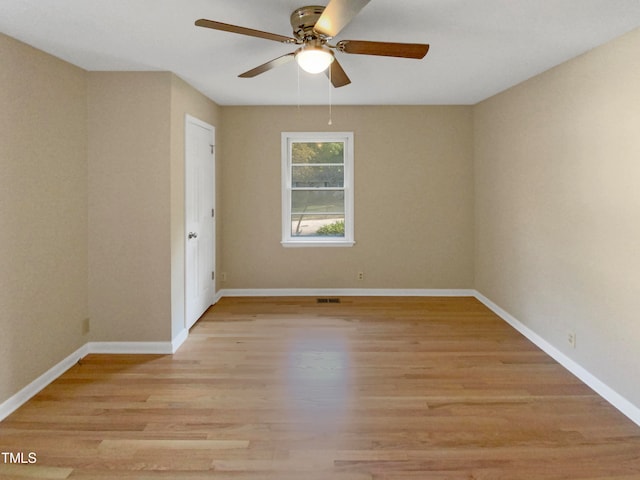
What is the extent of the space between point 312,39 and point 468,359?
8.74 ft

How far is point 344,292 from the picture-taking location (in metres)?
5.46

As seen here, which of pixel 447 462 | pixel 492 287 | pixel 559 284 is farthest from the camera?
pixel 492 287

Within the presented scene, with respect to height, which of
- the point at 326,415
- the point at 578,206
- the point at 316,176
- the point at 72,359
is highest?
the point at 316,176

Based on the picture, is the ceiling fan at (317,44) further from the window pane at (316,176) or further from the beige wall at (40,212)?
the window pane at (316,176)

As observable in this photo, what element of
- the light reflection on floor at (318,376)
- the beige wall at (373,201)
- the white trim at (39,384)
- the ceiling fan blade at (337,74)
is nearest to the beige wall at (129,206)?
the white trim at (39,384)

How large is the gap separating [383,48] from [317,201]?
3310mm

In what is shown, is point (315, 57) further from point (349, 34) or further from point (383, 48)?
point (349, 34)

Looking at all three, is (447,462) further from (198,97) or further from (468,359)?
(198,97)

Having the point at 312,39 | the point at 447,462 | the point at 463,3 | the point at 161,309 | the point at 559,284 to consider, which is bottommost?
the point at 447,462

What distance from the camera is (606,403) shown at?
108 inches

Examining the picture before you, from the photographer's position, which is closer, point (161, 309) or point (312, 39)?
point (312, 39)

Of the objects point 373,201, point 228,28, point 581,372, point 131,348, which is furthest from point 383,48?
point 373,201

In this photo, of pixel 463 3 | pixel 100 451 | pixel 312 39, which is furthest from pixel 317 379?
pixel 463 3

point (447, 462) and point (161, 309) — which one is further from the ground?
point (161, 309)
